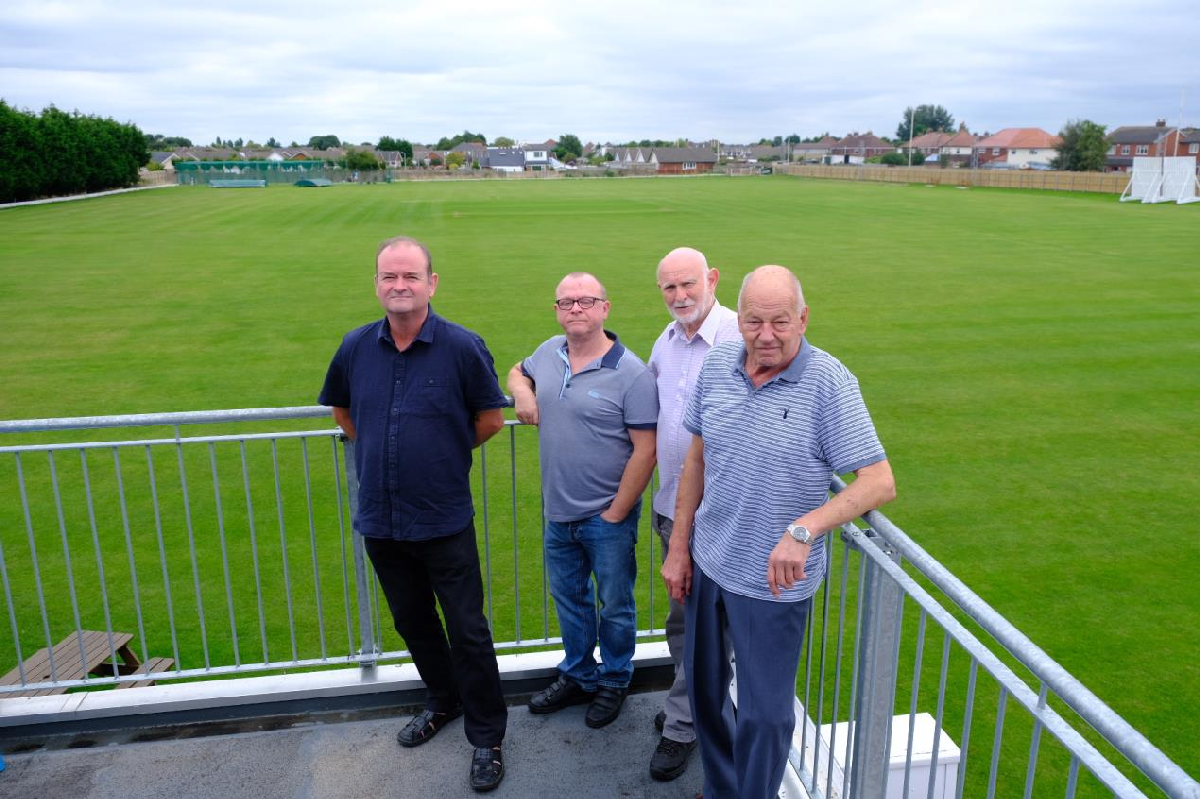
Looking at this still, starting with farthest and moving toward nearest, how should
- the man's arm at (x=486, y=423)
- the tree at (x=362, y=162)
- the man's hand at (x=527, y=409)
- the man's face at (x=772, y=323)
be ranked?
the tree at (x=362, y=162) < the man's hand at (x=527, y=409) < the man's arm at (x=486, y=423) < the man's face at (x=772, y=323)

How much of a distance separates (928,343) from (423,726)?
10212 mm

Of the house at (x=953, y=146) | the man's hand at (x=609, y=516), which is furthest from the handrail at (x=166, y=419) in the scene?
the house at (x=953, y=146)

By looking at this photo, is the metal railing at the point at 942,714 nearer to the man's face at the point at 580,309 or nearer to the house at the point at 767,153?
the man's face at the point at 580,309

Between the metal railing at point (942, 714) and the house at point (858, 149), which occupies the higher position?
the house at point (858, 149)

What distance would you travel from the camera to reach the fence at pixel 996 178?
4953cm

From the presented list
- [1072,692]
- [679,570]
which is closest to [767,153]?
[679,570]

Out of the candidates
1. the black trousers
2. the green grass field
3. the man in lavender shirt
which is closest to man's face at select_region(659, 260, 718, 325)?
the man in lavender shirt

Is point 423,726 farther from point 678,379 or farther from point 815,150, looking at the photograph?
point 815,150

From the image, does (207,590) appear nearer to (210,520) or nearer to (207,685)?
(210,520)

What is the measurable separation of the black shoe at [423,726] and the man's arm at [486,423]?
1193 millimetres

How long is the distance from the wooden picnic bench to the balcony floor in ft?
2.19

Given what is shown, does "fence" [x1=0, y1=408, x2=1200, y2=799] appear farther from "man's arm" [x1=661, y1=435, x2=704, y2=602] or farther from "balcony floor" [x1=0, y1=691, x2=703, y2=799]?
"man's arm" [x1=661, y1=435, x2=704, y2=602]

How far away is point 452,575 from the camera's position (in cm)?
345

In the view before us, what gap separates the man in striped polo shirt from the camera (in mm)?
2557
